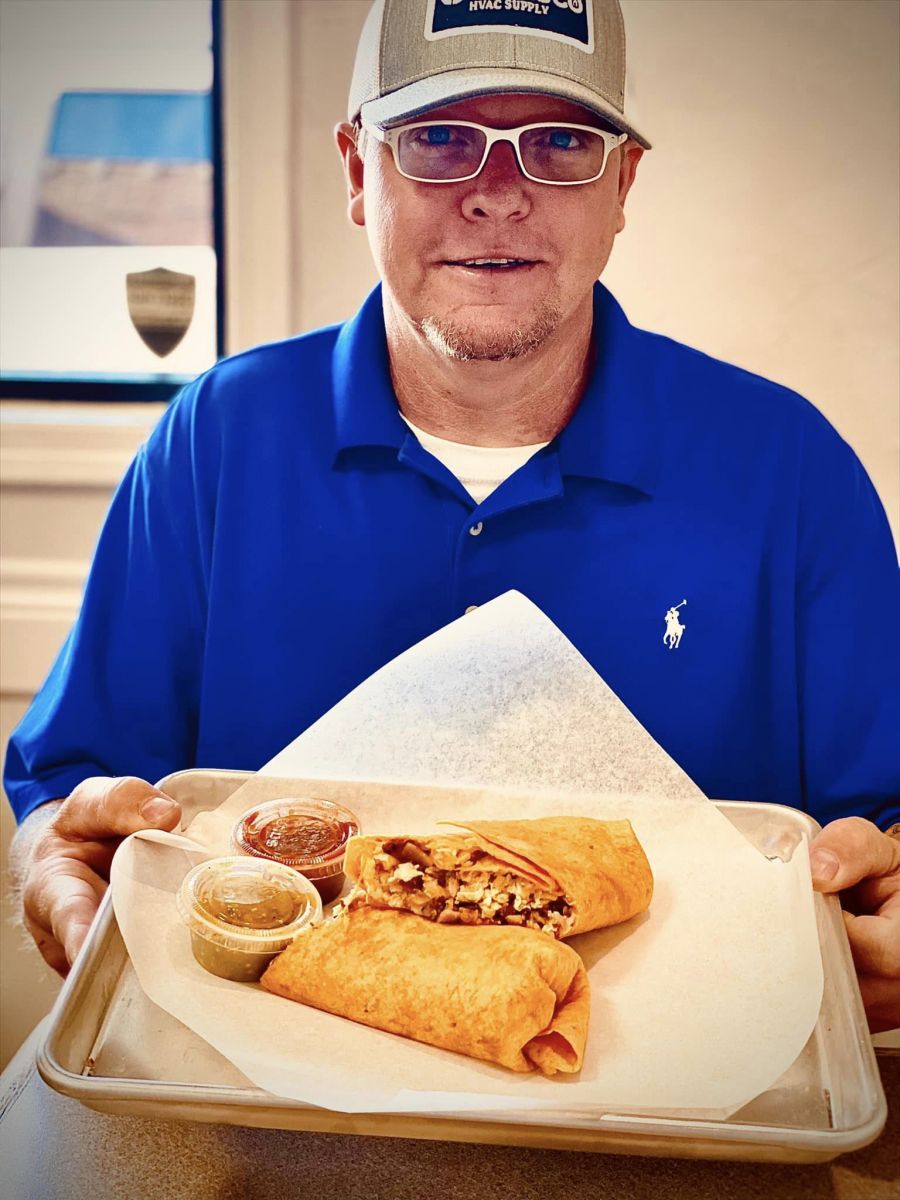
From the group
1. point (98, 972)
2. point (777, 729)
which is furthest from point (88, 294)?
point (98, 972)

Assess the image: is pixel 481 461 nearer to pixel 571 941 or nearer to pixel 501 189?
pixel 501 189

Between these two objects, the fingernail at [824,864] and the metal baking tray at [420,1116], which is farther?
the fingernail at [824,864]

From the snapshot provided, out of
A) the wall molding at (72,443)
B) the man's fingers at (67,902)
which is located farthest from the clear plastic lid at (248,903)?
the wall molding at (72,443)

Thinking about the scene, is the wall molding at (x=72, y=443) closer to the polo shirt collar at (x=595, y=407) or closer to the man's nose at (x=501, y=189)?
the polo shirt collar at (x=595, y=407)

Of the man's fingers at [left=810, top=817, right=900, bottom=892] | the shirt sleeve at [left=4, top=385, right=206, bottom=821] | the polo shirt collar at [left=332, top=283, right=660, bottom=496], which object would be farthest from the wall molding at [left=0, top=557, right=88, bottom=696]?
the man's fingers at [left=810, top=817, right=900, bottom=892]

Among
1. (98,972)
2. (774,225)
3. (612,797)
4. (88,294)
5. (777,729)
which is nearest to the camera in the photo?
(98,972)

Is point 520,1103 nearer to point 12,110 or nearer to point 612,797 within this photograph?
point 612,797

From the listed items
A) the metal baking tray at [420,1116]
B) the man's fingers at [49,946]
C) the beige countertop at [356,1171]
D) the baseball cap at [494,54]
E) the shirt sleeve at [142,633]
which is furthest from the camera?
the shirt sleeve at [142,633]
